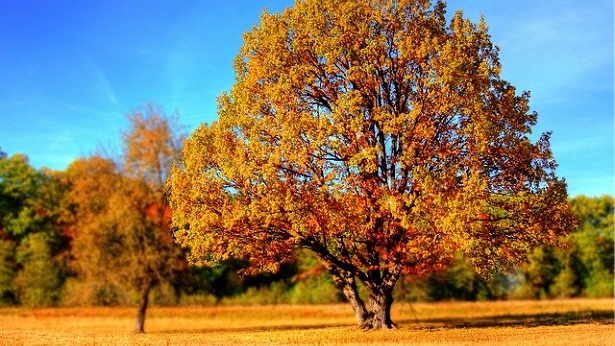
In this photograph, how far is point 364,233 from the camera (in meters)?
29.0

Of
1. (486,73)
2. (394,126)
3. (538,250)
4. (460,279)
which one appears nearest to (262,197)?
(394,126)

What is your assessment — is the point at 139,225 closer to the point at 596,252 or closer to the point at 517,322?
the point at 517,322

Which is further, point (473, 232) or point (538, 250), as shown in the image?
point (538, 250)

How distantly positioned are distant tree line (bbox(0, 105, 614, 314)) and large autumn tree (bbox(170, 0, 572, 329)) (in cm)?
571

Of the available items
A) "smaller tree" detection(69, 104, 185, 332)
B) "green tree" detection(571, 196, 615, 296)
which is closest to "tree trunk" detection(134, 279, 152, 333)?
"smaller tree" detection(69, 104, 185, 332)

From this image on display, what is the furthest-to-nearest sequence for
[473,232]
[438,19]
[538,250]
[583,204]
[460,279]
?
[583,204], [538,250], [460,279], [438,19], [473,232]

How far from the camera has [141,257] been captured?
3838cm

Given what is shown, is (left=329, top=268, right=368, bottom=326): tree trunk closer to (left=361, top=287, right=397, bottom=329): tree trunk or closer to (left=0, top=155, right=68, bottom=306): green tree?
(left=361, top=287, right=397, bottom=329): tree trunk

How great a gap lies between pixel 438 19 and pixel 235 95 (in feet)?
35.0

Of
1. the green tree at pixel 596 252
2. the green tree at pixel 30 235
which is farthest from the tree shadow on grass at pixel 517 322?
the green tree at pixel 596 252

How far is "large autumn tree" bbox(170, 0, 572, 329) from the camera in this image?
27672 millimetres

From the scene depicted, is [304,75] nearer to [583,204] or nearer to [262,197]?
[262,197]

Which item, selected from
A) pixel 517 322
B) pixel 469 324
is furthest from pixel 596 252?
pixel 469 324

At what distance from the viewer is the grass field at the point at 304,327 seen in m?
25.6
